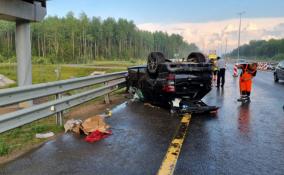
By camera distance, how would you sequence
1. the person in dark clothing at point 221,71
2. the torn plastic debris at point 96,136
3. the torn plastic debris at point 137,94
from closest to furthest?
the torn plastic debris at point 96,136, the torn plastic debris at point 137,94, the person in dark clothing at point 221,71

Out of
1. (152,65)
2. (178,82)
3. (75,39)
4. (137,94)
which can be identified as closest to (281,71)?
(137,94)

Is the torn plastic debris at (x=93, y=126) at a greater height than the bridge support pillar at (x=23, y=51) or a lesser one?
lesser

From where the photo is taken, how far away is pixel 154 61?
389 inches

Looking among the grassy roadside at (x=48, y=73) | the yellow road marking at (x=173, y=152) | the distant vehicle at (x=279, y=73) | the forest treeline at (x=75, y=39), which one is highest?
the forest treeline at (x=75, y=39)

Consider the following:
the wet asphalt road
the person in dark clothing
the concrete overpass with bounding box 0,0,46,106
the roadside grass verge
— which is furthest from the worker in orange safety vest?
the concrete overpass with bounding box 0,0,46,106

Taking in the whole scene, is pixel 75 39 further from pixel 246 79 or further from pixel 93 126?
pixel 93 126

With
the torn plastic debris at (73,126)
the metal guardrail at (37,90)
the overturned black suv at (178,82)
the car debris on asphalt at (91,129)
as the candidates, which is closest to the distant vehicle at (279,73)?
the overturned black suv at (178,82)

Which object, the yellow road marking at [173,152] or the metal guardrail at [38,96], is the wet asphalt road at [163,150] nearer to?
the yellow road marking at [173,152]

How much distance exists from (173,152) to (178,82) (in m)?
3.82

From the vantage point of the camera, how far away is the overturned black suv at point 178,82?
8.96 m

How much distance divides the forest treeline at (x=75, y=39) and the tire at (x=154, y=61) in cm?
8631

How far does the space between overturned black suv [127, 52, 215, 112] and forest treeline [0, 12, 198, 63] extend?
8670 cm

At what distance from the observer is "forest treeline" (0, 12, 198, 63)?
11292 cm

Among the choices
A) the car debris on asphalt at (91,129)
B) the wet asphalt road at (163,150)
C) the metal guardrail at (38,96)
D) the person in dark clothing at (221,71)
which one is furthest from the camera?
the person in dark clothing at (221,71)
